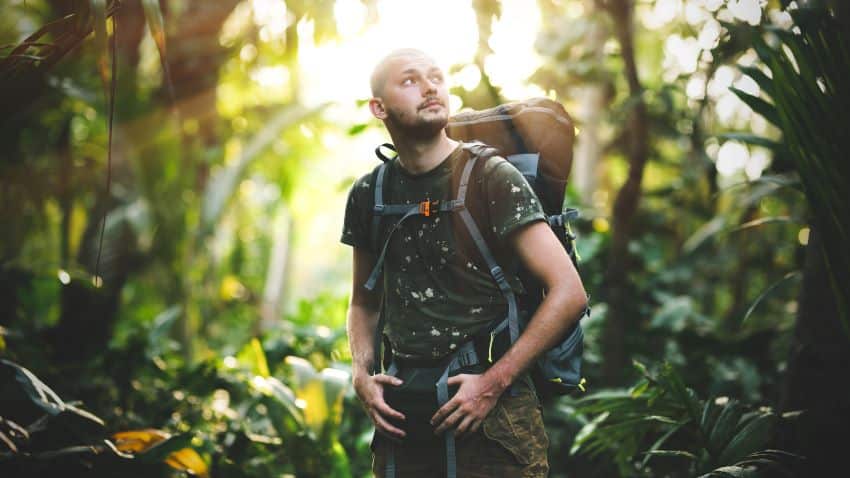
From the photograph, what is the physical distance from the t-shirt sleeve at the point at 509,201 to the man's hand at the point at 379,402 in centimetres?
59

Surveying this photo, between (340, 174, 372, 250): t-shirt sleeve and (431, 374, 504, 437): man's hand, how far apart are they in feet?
2.19

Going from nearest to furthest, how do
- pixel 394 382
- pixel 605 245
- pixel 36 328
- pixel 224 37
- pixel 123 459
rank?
pixel 394 382 → pixel 123 459 → pixel 36 328 → pixel 605 245 → pixel 224 37

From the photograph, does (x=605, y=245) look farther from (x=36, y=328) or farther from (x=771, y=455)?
(x=36, y=328)

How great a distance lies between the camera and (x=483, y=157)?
203cm

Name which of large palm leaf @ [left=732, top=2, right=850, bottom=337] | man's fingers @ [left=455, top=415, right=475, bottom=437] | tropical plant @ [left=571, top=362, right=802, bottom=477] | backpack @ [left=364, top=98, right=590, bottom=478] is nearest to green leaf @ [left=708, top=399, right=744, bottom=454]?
tropical plant @ [left=571, top=362, right=802, bottom=477]

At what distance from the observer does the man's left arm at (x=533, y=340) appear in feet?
6.04

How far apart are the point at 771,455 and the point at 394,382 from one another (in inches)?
51.0

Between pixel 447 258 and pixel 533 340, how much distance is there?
15.2 inches

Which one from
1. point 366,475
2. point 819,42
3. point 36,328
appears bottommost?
point 366,475

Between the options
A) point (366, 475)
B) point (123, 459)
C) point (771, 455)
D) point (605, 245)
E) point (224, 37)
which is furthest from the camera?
point (224, 37)

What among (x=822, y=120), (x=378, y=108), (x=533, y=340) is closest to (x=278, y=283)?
(x=378, y=108)

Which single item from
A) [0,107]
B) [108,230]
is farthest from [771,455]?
[108,230]

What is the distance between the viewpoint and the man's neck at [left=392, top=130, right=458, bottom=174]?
210 centimetres

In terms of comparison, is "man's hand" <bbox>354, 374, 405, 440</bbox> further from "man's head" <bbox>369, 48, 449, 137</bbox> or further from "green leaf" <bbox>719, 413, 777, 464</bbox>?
"green leaf" <bbox>719, 413, 777, 464</bbox>
